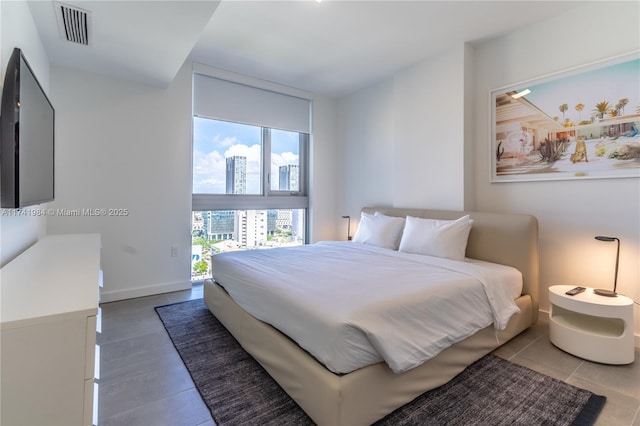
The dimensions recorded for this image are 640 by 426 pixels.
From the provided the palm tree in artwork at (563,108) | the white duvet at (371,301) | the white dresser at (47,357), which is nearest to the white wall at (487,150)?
the palm tree in artwork at (563,108)

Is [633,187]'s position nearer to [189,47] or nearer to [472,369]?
[472,369]

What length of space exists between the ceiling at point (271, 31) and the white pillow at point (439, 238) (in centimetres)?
181

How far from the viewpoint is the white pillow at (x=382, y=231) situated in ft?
10.3

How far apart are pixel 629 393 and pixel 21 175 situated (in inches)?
133

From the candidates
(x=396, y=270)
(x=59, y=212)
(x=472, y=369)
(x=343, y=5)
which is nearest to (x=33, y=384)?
(x=396, y=270)

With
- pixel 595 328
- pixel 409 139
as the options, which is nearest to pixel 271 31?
pixel 409 139

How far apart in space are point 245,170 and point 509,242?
3.19 metres

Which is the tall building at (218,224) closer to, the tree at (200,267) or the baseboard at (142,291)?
the tree at (200,267)

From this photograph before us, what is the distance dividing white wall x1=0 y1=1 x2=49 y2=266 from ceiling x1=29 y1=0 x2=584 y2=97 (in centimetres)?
14

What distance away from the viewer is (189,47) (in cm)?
242

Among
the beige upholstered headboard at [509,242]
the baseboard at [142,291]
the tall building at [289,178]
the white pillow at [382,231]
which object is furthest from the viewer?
the tall building at [289,178]

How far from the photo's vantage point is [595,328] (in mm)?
2129

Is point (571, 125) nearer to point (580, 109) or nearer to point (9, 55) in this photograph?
point (580, 109)

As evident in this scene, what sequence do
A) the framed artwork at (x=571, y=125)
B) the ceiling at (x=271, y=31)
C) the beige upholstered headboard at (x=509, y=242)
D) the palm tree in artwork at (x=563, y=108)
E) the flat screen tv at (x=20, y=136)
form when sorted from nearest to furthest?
the flat screen tv at (x=20, y=136)
the ceiling at (x=271, y=31)
the framed artwork at (x=571, y=125)
the beige upholstered headboard at (x=509, y=242)
the palm tree in artwork at (x=563, y=108)
